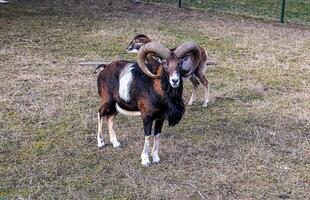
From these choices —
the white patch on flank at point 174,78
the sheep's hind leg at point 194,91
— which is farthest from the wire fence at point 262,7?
the white patch on flank at point 174,78

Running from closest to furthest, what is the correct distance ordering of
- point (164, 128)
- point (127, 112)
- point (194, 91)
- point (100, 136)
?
point (127, 112), point (100, 136), point (164, 128), point (194, 91)

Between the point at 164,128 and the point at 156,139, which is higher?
the point at 156,139

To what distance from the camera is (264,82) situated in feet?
29.9

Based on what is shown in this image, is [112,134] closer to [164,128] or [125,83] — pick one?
[125,83]

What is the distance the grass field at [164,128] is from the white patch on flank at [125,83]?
68cm

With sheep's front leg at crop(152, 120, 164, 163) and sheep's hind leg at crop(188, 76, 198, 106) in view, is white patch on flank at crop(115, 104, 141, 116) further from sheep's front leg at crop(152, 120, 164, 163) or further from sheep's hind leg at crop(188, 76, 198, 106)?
sheep's hind leg at crop(188, 76, 198, 106)

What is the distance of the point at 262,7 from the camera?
1744 cm

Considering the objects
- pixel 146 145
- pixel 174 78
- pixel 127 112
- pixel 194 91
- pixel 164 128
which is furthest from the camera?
pixel 194 91

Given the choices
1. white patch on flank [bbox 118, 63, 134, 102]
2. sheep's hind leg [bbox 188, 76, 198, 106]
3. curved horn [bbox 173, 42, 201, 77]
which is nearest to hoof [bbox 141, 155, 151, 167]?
white patch on flank [bbox 118, 63, 134, 102]

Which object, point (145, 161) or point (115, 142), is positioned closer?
point (145, 161)

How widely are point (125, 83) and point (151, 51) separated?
1.92ft

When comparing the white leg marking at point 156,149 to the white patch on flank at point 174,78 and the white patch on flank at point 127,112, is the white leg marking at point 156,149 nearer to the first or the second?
the white patch on flank at point 127,112

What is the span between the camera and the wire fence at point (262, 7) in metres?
15.8

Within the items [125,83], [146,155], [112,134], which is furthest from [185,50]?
[112,134]
